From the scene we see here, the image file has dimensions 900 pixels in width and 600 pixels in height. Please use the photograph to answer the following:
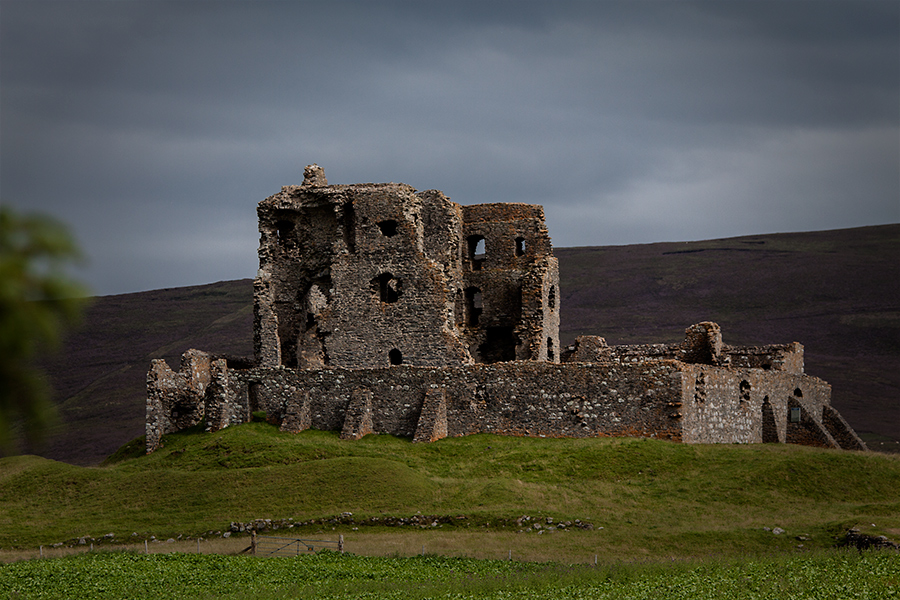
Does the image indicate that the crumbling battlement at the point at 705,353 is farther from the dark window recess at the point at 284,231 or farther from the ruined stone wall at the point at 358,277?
the dark window recess at the point at 284,231

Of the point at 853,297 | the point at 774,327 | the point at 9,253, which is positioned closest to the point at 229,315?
the point at 774,327

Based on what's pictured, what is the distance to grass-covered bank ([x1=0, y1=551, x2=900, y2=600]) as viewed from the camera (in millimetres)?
19828

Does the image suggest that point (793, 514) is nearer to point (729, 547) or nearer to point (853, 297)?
point (729, 547)

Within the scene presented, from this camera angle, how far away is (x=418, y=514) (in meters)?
29.4

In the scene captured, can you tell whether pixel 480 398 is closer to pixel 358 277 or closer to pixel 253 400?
pixel 253 400

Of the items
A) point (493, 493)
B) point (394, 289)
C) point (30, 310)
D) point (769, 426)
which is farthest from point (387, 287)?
point (30, 310)

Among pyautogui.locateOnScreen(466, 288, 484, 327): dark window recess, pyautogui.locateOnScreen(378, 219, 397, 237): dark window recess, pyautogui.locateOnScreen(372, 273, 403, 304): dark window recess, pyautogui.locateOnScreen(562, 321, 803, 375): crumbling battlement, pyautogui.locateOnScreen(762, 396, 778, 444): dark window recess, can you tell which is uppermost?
pyautogui.locateOnScreen(378, 219, 397, 237): dark window recess

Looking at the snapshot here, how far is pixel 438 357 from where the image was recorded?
43344 mm

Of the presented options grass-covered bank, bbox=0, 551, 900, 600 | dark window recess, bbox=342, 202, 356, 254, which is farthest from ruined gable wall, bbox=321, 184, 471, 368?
grass-covered bank, bbox=0, 551, 900, 600

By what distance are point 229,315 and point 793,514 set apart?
121 meters

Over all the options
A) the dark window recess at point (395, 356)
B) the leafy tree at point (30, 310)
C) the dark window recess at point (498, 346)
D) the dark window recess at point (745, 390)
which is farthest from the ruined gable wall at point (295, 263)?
the leafy tree at point (30, 310)

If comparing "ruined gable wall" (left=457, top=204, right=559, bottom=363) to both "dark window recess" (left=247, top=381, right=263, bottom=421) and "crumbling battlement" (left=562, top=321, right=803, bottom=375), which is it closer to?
"crumbling battlement" (left=562, top=321, right=803, bottom=375)

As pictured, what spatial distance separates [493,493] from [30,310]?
90.0 feet

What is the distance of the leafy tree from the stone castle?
31620mm
